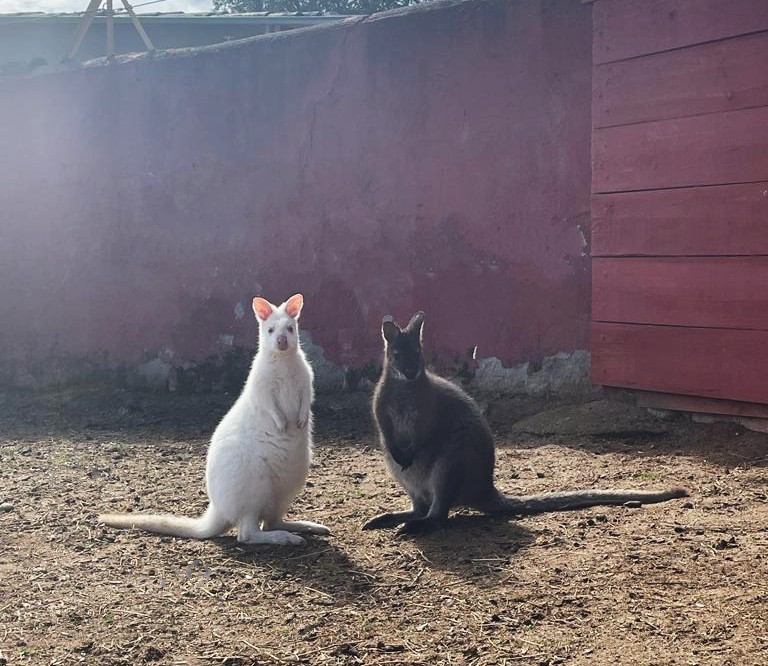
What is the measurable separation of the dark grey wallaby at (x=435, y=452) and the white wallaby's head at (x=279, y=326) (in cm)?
43

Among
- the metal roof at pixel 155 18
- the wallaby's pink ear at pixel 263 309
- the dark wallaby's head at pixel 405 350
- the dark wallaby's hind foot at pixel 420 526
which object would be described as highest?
the metal roof at pixel 155 18

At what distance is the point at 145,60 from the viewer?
27.0 feet

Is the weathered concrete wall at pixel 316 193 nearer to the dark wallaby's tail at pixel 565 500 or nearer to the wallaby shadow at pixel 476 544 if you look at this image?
the dark wallaby's tail at pixel 565 500

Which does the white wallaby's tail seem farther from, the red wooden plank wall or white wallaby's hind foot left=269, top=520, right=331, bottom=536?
the red wooden plank wall

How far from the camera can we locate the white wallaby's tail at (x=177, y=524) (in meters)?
4.26

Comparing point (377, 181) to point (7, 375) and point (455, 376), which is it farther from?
point (7, 375)

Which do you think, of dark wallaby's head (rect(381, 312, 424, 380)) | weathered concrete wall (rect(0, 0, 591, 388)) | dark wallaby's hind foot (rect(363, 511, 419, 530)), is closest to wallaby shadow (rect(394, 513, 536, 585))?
dark wallaby's hind foot (rect(363, 511, 419, 530))

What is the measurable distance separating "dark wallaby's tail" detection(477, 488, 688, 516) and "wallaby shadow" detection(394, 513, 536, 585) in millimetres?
58

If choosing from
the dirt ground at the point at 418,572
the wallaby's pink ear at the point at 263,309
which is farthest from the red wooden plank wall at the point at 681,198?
the wallaby's pink ear at the point at 263,309

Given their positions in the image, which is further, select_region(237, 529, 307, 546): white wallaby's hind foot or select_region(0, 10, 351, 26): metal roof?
select_region(0, 10, 351, 26): metal roof

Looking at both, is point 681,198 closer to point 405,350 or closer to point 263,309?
point 405,350

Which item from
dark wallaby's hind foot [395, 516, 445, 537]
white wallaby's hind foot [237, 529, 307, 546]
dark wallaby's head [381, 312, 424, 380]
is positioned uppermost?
dark wallaby's head [381, 312, 424, 380]

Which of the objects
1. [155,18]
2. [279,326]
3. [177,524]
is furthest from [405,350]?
[155,18]

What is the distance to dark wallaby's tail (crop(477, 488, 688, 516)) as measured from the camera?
14.1ft
